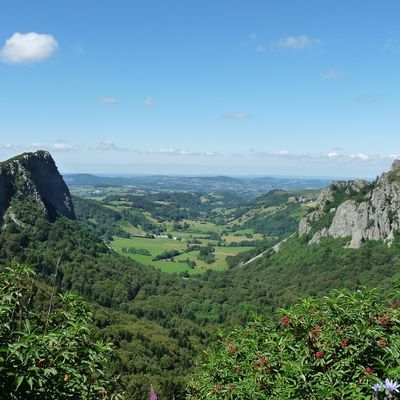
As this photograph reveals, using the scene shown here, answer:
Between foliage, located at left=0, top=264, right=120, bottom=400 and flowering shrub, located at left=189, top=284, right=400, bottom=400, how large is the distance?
505 cm

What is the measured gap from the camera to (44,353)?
9047 mm

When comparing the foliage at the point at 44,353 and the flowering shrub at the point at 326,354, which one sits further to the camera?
the flowering shrub at the point at 326,354

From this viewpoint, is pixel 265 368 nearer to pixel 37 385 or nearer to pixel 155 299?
pixel 37 385

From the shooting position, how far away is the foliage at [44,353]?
322 inches

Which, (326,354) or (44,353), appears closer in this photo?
(44,353)

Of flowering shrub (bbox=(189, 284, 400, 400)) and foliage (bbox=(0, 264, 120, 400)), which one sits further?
flowering shrub (bbox=(189, 284, 400, 400))

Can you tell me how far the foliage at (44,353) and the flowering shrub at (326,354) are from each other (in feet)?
16.6

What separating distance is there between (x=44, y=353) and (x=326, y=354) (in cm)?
786

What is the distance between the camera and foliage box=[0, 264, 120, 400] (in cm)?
819

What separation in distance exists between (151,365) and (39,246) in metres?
125

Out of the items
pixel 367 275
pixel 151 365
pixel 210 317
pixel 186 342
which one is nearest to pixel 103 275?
pixel 210 317

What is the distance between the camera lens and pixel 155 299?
Result: 18075 centimetres

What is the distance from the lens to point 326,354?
12.3 meters

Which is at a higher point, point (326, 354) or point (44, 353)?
point (44, 353)
